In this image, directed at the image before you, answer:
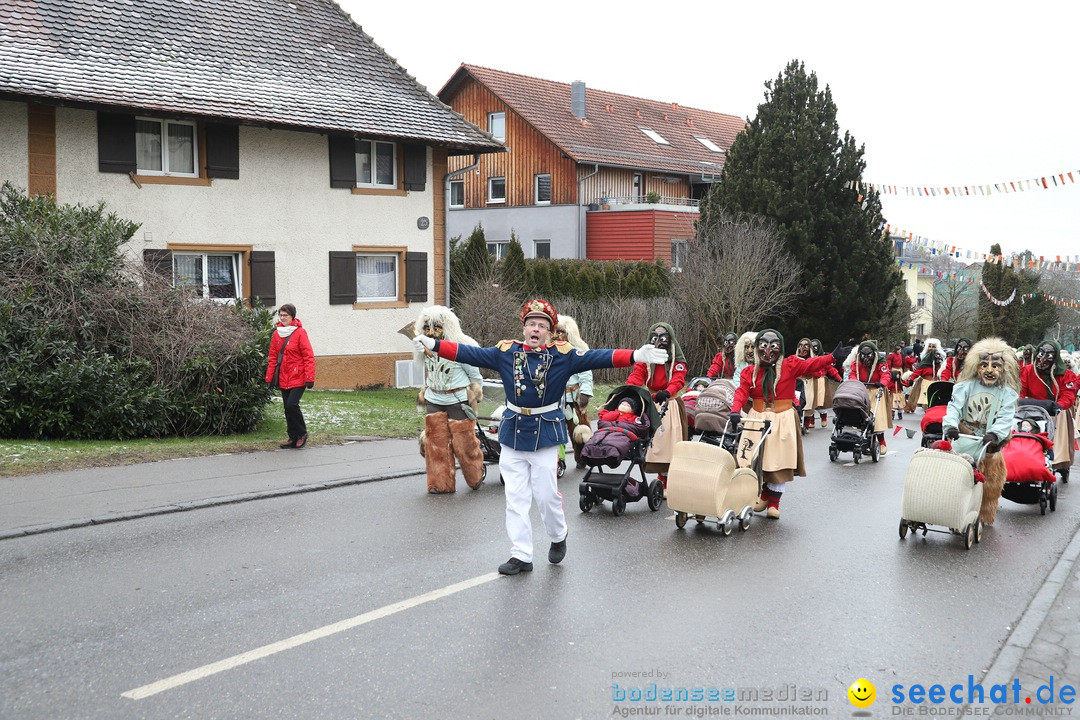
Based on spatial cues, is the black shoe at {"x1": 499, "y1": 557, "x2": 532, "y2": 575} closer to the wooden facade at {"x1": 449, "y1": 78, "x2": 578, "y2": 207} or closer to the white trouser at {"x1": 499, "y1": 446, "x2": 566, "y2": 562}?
the white trouser at {"x1": 499, "y1": 446, "x2": 566, "y2": 562}

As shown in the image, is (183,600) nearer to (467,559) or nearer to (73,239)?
(467,559)

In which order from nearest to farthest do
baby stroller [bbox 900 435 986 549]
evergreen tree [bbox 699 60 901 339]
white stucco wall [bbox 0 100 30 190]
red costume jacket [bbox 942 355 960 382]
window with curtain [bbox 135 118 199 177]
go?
1. baby stroller [bbox 900 435 986 549]
2. red costume jacket [bbox 942 355 960 382]
3. white stucco wall [bbox 0 100 30 190]
4. window with curtain [bbox 135 118 199 177]
5. evergreen tree [bbox 699 60 901 339]

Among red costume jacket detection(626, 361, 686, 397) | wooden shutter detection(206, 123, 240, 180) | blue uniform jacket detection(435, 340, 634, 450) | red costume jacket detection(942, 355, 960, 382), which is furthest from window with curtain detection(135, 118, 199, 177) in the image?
blue uniform jacket detection(435, 340, 634, 450)

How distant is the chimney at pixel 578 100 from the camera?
48438 mm

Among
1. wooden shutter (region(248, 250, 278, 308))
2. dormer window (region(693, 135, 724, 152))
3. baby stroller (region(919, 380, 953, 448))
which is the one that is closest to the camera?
baby stroller (region(919, 380, 953, 448))

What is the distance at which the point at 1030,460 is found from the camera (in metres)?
10.5

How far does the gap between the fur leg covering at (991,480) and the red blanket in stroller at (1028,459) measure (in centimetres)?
65

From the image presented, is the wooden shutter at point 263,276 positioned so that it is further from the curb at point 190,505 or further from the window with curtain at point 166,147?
the curb at point 190,505

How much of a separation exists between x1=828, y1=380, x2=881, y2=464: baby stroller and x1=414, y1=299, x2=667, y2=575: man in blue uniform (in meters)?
8.15

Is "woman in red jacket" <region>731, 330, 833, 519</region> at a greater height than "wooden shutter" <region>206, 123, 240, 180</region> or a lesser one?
lesser

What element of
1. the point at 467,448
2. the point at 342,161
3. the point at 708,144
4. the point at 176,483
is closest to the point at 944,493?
the point at 467,448

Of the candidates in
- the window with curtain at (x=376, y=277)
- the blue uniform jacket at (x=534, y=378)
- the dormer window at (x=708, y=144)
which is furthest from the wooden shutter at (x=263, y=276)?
the dormer window at (x=708, y=144)

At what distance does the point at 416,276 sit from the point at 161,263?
25.4ft

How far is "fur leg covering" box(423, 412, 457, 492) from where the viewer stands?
1127cm
